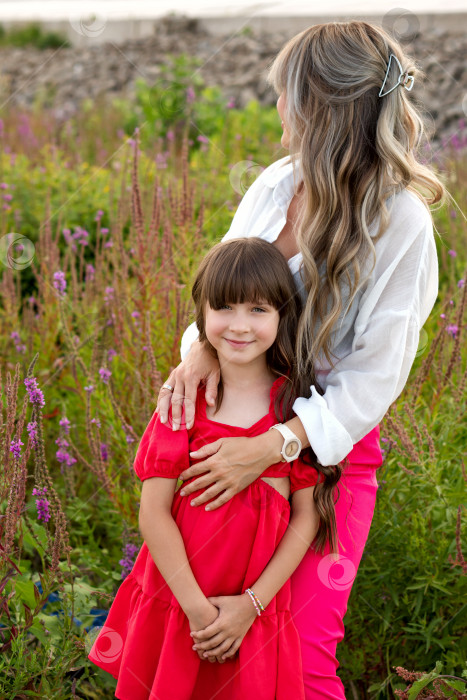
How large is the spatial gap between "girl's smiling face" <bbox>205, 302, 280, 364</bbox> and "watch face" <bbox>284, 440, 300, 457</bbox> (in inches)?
9.0

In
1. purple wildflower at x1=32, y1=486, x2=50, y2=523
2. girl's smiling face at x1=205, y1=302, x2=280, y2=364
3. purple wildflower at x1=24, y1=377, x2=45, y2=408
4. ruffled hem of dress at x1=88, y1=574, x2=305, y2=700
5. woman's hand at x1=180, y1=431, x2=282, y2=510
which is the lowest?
ruffled hem of dress at x1=88, y1=574, x2=305, y2=700

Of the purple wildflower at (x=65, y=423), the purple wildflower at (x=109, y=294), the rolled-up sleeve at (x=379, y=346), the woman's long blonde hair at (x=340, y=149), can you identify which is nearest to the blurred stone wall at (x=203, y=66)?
the purple wildflower at (x=109, y=294)

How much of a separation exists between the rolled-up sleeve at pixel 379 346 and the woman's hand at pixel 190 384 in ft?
0.76

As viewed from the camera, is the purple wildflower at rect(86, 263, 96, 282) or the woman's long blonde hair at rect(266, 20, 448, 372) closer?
the woman's long blonde hair at rect(266, 20, 448, 372)

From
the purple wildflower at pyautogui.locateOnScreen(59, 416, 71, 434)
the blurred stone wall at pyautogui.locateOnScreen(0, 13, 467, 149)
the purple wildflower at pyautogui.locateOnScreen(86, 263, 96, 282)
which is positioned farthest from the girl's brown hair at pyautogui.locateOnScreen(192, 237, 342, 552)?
the blurred stone wall at pyautogui.locateOnScreen(0, 13, 467, 149)

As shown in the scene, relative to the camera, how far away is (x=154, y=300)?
3186 mm

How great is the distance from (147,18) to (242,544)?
16.3 metres

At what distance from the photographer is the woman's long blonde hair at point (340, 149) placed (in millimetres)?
1906

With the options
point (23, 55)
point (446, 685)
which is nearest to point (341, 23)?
point (446, 685)

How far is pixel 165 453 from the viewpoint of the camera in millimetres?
1836

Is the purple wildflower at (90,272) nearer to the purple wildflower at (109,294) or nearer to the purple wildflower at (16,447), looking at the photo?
the purple wildflower at (109,294)

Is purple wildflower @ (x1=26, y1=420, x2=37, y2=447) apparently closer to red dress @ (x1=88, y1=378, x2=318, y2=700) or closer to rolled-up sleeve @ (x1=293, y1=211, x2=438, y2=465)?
red dress @ (x1=88, y1=378, x2=318, y2=700)

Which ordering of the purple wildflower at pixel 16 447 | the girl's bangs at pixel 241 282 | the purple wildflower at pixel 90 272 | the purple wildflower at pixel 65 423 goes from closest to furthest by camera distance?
1. the girl's bangs at pixel 241 282
2. the purple wildflower at pixel 16 447
3. the purple wildflower at pixel 65 423
4. the purple wildflower at pixel 90 272

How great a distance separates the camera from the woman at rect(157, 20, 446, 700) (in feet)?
6.20
